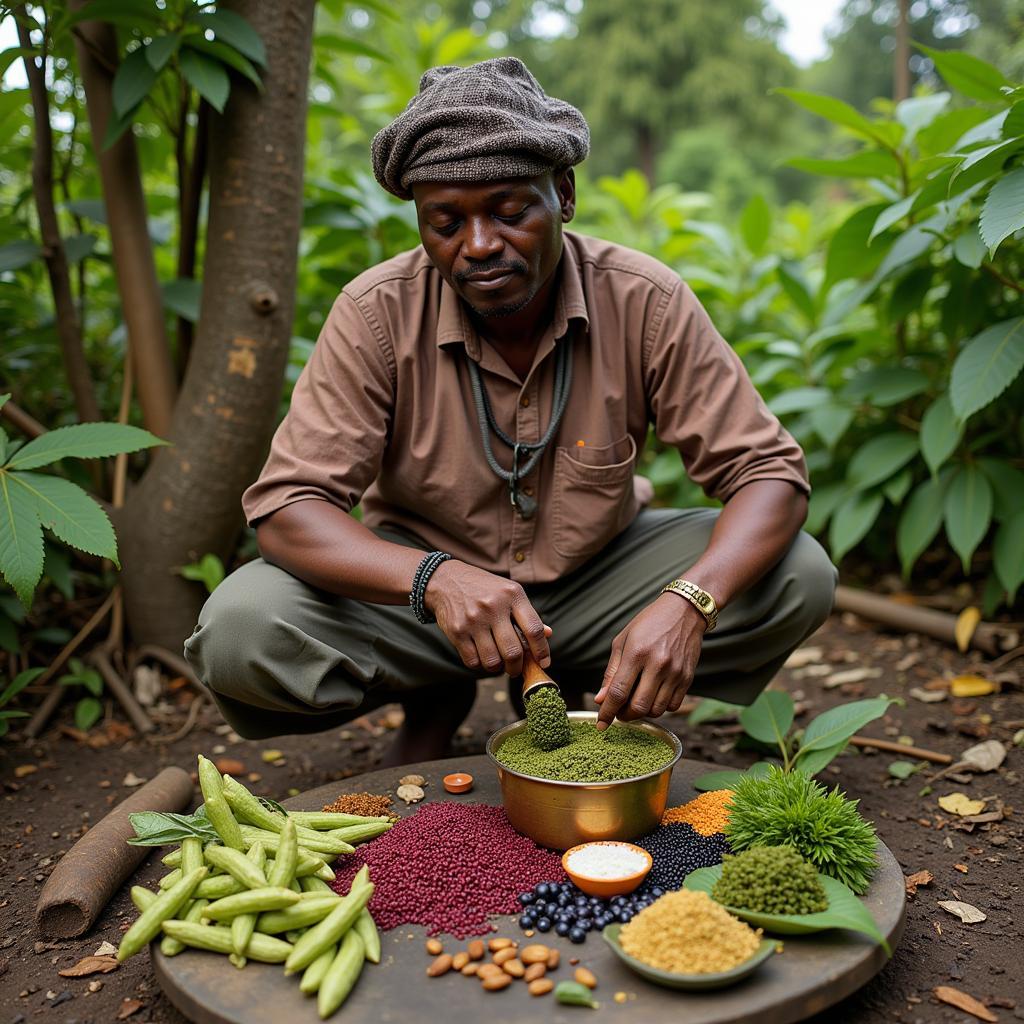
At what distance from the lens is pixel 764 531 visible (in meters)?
2.29

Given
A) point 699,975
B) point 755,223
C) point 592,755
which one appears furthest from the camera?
point 755,223

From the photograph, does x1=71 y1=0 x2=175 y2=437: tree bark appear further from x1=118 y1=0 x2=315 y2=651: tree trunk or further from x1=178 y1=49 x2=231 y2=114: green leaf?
x1=178 y1=49 x2=231 y2=114: green leaf

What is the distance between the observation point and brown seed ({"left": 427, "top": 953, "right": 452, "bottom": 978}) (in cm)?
163

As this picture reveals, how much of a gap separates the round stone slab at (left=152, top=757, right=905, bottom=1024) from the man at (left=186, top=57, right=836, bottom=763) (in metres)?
0.56

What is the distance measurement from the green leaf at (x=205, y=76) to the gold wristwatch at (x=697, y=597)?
6.05 ft

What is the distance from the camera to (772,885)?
66.3 inches

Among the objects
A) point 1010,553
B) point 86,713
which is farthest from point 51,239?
point 1010,553

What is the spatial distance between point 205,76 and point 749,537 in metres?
2.00

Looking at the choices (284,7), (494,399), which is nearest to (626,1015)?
(494,399)

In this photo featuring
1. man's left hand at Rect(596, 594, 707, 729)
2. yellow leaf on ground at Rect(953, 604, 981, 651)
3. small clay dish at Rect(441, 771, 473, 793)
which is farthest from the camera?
yellow leaf on ground at Rect(953, 604, 981, 651)

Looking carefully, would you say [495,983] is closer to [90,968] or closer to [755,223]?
[90,968]

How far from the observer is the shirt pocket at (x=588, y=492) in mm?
2473

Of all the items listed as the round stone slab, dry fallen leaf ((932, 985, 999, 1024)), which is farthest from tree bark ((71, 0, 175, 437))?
dry fallen leaf ((932, 985, 999, 1024))

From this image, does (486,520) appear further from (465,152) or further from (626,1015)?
(626,1015)
